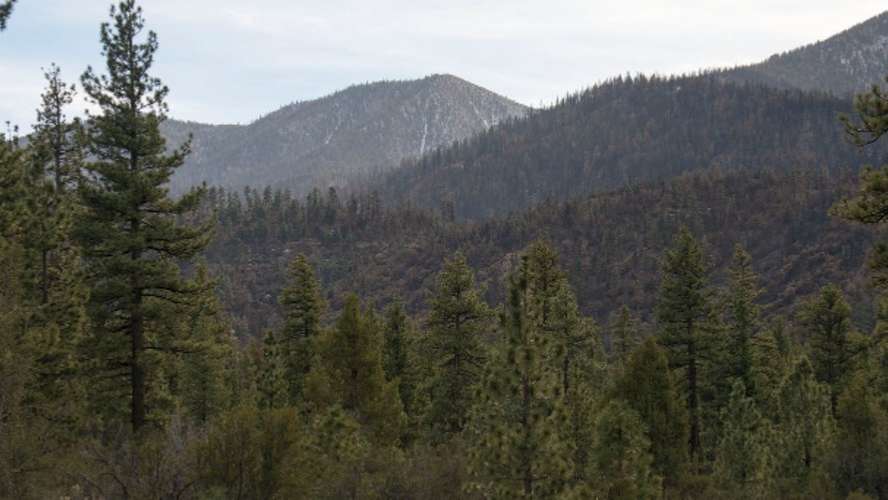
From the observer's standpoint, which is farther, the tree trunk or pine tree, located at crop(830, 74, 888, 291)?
the tree trunk

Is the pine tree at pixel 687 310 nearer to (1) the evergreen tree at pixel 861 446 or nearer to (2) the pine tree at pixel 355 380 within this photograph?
(1) the evergreen tree at pixel 861 446

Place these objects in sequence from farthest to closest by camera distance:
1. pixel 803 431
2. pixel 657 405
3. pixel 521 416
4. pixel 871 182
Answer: pixel 803 431, pixel 657 405, pixel 521 416, pixel 871 182

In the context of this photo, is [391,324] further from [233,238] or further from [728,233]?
[233,238]

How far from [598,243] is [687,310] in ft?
465

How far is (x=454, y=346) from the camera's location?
3062cm

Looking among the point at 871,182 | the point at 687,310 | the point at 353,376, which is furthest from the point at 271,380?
the point at 871,182

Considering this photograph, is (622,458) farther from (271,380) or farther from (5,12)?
(5,12)

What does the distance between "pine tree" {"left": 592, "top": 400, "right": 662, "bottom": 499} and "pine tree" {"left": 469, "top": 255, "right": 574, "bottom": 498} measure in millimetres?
5979

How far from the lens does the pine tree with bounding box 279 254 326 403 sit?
32.5 metres

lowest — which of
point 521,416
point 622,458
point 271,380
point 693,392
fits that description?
point 693,392

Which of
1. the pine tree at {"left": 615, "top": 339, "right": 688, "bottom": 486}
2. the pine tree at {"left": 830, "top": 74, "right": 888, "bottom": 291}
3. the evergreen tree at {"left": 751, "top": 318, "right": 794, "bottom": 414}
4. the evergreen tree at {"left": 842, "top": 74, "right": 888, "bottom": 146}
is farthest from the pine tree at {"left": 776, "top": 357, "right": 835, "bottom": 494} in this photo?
the evergreen tree at {"left": 842, "top": 74, "right": 888, "bottom": 146}

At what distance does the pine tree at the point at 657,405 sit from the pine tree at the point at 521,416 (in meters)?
11.1

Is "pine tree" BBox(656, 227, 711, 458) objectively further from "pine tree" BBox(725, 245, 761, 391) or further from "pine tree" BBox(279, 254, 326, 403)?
"pine tree" BBox(279, 254, 326, 403)

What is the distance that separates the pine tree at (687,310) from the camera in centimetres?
3139
